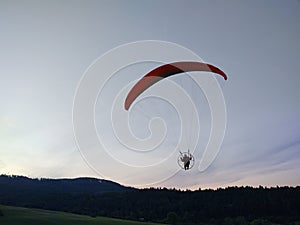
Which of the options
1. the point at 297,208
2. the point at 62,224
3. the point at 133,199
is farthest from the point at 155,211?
the point at 62,224

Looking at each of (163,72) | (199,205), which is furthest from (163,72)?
(199,205)

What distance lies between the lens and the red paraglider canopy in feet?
70.6

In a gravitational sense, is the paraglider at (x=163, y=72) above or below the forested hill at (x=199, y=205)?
below

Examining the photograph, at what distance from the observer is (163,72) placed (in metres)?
21.8

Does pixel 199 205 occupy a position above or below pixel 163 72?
above

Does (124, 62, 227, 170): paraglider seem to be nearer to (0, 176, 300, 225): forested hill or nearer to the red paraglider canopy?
the red paraglider canopy

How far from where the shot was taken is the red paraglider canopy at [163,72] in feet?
70.6

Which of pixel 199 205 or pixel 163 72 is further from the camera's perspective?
pixel 199 205

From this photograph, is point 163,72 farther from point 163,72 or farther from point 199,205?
point 199,205

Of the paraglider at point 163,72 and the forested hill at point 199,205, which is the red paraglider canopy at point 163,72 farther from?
the forested hill at point 199,205

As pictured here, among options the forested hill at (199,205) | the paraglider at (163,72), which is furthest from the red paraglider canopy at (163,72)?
the forested hill at (199,205)

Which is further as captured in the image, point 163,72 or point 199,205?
point 199,205

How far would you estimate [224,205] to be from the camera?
363ft

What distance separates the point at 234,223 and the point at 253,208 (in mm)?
17753
